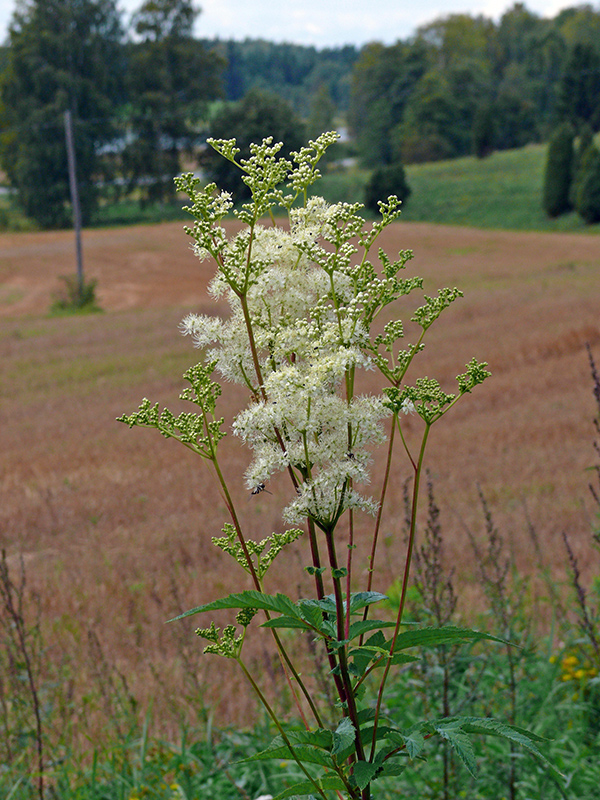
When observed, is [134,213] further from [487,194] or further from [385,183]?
[487,194]

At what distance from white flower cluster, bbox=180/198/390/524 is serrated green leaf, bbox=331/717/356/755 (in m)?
0.36

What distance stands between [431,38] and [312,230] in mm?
127315

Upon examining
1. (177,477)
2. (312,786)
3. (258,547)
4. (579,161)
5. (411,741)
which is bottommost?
(177,477)

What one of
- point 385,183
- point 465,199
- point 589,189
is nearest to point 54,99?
point 385,183

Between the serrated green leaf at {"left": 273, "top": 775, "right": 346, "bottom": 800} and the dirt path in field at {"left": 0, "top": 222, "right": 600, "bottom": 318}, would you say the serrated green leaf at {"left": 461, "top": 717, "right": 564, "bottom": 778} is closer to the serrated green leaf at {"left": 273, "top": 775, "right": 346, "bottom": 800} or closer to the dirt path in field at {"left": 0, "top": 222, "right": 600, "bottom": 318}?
the serrated green leaf at {"left": 273, "top": 775, "right": 346, "bottom": 800}

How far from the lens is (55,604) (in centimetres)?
620

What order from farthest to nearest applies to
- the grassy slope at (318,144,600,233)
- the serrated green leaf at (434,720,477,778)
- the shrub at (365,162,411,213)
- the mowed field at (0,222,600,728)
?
1. the shrub at (365,162,411,213)
2. the grassy slope at (318,144,600,233)
3. the mowed field at (0,222,600,728)
4. the serrated green leaf at (434,720,477,778)

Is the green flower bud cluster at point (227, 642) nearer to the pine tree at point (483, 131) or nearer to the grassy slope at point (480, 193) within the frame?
the grassy slope at point (480, 193)

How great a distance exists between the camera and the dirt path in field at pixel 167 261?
32.3m

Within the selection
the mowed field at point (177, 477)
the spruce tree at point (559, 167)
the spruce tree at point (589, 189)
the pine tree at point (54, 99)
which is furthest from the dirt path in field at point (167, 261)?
the pine tree at point (54, 99)

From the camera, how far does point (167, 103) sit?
235ft

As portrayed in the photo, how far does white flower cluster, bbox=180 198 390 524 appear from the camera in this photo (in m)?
1.36

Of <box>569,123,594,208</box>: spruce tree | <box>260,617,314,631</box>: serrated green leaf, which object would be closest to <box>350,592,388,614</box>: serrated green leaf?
<box>260,617,314,631</box>: serrated green leaf

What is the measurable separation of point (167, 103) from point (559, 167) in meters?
38.2
